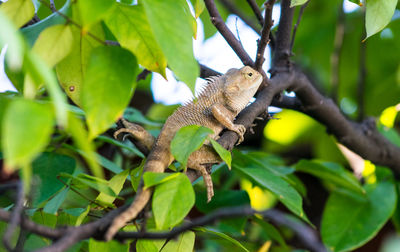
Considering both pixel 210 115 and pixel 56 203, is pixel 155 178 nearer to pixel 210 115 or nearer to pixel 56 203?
pixel 56 203

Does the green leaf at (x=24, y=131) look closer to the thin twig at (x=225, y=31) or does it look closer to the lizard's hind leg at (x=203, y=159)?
the lizard's hind leg at (x=203, y=159)

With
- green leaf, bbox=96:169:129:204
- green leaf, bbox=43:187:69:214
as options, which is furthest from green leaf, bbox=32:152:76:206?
green leaf, bbox=96:169:129:204

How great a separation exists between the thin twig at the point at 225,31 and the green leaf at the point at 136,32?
0.35 m

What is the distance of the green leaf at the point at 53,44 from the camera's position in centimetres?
58

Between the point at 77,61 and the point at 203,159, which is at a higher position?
the point at 77,61

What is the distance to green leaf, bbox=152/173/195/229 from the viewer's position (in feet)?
2.06

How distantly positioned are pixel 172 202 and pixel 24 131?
0.28 metres

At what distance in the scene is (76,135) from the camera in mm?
458

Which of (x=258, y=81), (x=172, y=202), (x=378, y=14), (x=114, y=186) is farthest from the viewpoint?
(x=258, y=81)

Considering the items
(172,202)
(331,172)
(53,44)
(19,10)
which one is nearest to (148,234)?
(172,202)

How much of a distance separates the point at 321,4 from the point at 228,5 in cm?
110

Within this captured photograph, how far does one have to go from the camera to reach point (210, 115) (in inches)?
46.4


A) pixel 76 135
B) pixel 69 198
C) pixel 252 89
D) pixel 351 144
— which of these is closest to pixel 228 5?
pixel 252 89

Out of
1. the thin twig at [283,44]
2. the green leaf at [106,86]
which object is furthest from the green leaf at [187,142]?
the thin twig at [283,44]
